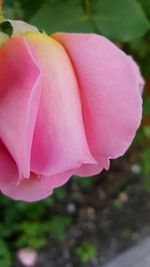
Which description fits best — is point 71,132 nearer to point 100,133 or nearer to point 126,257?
point 100,133

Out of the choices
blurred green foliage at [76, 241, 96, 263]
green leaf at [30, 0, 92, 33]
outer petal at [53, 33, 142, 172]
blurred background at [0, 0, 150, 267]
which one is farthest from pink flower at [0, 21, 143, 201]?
blurred green foliage at [76, 241, 96, 263]

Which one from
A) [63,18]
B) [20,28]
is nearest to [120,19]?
[63,18]

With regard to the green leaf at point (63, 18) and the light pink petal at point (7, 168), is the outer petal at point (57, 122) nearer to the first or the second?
the light pink petal at point (7, 168)

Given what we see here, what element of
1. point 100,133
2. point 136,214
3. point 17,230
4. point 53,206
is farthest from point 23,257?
point 100,133

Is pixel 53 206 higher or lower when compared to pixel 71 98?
lower

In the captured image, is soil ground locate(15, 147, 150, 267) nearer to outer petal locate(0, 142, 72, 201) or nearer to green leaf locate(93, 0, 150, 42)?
green leaf locate(93, 0, 150, 42)

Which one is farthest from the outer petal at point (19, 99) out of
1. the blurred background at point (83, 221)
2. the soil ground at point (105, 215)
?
the soil ground at point (105, 215)

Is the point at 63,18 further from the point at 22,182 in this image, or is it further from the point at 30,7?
the point at 22,182
